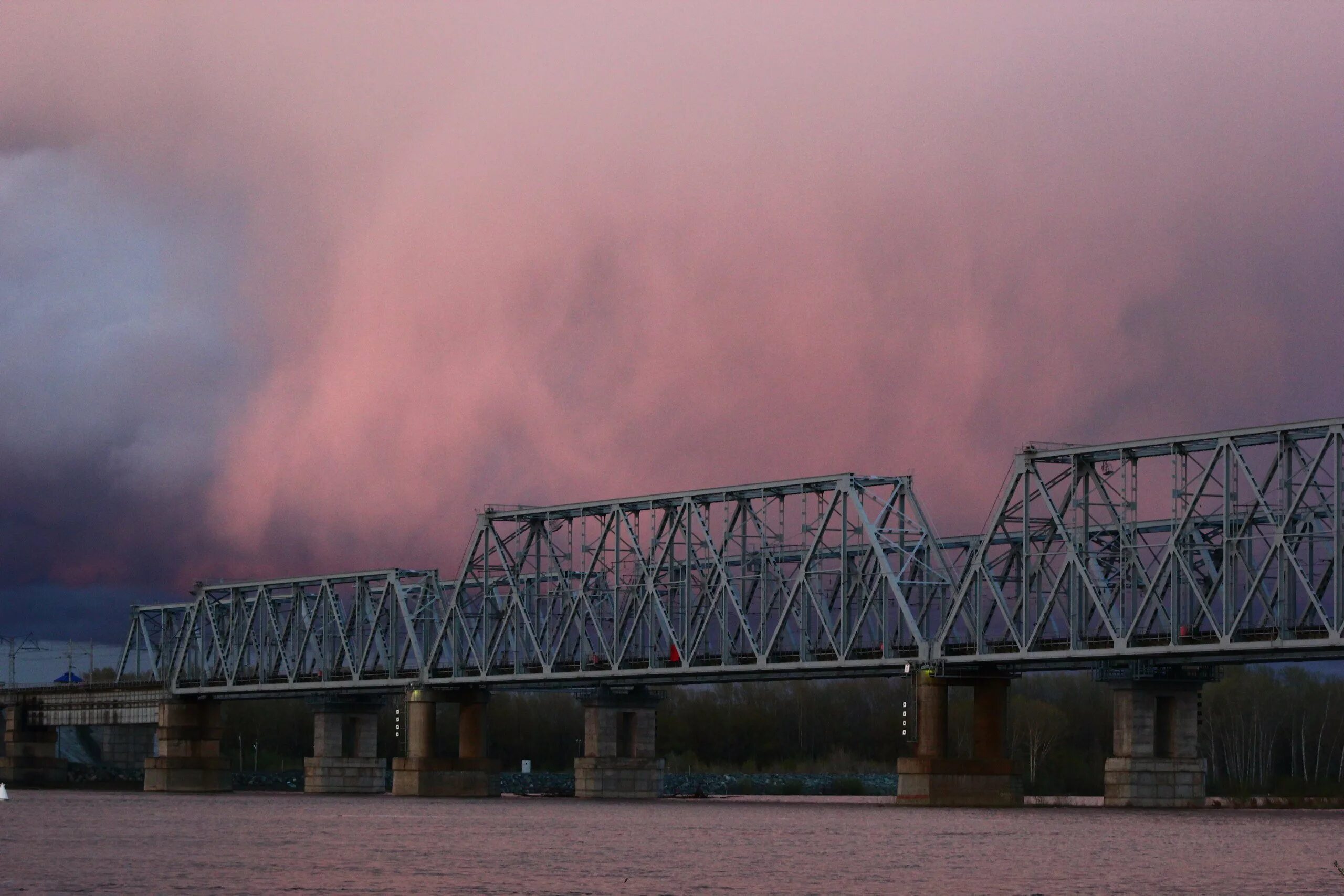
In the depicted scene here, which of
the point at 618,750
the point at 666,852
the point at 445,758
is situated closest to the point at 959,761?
the point at 618,750

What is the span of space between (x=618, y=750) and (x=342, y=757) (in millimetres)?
36468

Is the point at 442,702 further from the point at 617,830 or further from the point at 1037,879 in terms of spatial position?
the point at 1037,879

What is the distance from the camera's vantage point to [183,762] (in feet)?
631

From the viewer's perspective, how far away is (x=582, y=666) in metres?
160

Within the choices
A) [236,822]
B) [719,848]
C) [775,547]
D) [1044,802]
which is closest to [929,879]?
[719,848]

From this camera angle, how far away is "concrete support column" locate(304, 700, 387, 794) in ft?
614

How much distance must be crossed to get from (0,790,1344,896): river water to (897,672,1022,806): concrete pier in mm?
3725

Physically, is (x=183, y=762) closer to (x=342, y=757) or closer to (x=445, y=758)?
(x=342, y=757)

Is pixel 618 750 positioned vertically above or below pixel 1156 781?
above

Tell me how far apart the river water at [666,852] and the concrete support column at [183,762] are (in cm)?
6601

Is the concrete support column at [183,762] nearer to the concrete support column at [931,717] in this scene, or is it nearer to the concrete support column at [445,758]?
the concrete support column at [445,758]

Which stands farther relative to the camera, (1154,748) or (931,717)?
(1154,748)

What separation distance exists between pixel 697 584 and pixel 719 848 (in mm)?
→ 78554

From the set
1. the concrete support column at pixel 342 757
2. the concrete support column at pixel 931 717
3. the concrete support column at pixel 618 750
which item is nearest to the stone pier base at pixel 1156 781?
the concrete support column at pixel 931 717
